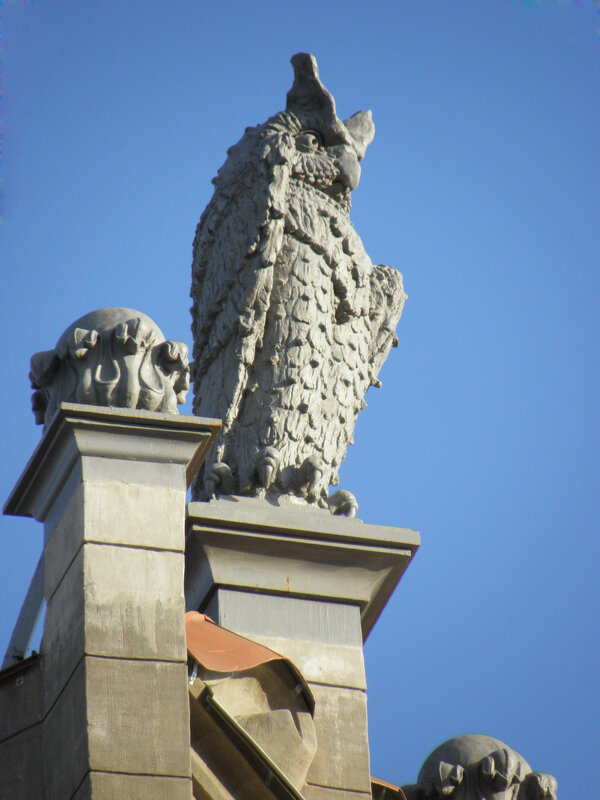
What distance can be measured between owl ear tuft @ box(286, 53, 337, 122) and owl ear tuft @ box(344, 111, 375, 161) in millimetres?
299

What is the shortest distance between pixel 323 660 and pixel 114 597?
2.09 meters

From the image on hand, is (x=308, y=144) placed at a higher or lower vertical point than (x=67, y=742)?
higher

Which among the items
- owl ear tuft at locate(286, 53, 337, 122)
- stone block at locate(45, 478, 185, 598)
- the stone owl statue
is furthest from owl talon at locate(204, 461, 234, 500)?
owl ear tuft at locate(286, 53, 337, 122)

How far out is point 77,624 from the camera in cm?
603

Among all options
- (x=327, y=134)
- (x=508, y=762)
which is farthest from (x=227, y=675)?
(x=327, y=134)

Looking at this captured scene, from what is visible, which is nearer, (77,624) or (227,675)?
(77,624)

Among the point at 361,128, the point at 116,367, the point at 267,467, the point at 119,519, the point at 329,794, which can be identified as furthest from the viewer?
the point at 361,128

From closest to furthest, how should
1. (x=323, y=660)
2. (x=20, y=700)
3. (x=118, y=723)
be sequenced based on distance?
1. (x=118, y=723)
2. (x=20, y=700)
3. (x=323, y=660)

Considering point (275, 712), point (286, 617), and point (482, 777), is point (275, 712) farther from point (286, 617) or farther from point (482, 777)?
point (482, 777)

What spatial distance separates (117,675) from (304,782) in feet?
5.67

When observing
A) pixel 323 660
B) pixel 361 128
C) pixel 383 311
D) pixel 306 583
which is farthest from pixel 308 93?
pixel 323 660

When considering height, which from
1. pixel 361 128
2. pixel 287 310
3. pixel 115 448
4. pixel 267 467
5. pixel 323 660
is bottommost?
pixel 323 660

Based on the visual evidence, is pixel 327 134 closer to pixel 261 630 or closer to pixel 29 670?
pixel 261 630

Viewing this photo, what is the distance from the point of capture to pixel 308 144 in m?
10.4
